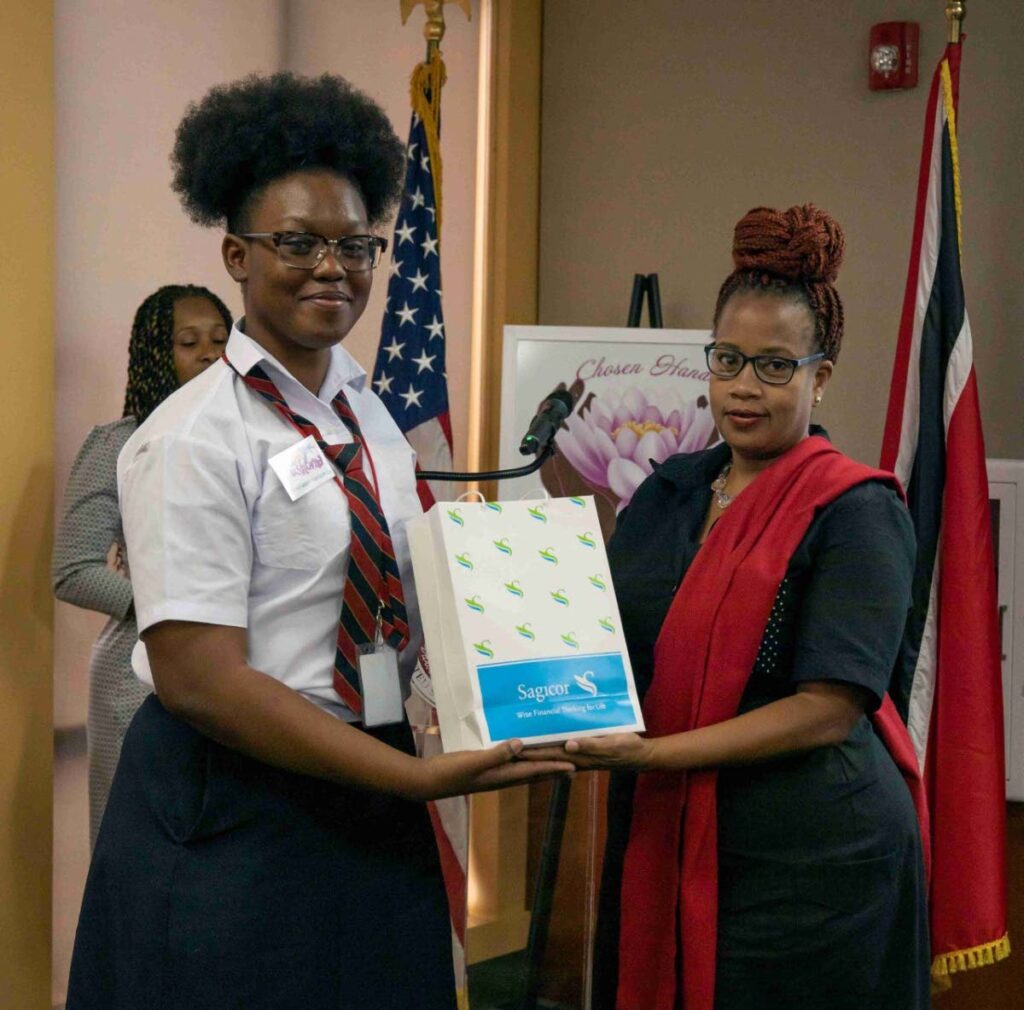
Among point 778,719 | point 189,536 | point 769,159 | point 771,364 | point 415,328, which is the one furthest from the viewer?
point 769,159

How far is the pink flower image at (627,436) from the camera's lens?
10.5ft

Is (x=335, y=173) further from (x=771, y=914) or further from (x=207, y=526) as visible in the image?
(x=771, y=914)

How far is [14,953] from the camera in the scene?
271 centimetres

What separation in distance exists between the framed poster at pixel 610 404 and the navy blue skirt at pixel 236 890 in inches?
74.3

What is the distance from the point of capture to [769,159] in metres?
3.56

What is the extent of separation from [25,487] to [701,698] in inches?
65.9

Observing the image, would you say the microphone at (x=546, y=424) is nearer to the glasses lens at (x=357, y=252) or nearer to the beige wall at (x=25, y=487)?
the glasses lens at (x=357, y=252)

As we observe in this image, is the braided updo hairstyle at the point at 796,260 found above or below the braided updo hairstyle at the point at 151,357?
above

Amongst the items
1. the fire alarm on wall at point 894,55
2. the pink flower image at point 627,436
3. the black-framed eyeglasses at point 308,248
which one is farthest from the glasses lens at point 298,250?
the fire alarm on wall at point 894,55

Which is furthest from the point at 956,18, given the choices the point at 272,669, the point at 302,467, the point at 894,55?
the point at 272,669

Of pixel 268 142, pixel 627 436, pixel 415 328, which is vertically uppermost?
pixel 268 142

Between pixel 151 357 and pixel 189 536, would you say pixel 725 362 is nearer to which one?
pixel 189 536

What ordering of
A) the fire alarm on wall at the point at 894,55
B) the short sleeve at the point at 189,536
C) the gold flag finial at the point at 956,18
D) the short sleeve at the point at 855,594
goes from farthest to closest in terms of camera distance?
1. the fire alarm on wall at the point at 894,55
2. the gold flag finial at the point at 956,18
3. the short sleeve at the point at 855,594
4. the short sleeve at the point at 189,536

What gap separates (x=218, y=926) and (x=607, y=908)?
0.62m
